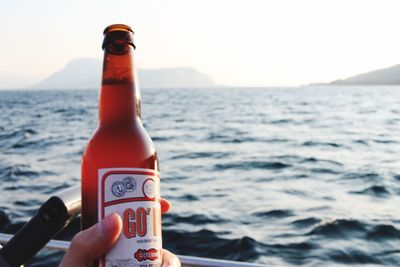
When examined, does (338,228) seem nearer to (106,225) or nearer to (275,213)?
(275,213)

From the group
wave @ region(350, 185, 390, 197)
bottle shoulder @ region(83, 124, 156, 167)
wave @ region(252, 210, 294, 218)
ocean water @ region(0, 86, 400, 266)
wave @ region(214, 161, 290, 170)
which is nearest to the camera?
bottle shoulder @ region(83, 124, 156, 167)

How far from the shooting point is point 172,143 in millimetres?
18297

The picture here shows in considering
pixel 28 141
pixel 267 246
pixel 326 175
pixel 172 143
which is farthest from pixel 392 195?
pixel 28 141

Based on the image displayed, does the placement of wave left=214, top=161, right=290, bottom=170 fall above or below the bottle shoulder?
below

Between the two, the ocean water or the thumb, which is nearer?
the thumb

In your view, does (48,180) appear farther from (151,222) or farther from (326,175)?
(151,222)

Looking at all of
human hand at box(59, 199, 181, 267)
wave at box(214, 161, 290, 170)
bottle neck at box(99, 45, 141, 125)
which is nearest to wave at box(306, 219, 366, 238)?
wave at box(214, 161, 290, 170)

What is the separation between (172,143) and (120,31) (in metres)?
16.9

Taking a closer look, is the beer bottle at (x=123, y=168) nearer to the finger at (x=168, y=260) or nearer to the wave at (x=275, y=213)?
the finger at (x=168, y=260)

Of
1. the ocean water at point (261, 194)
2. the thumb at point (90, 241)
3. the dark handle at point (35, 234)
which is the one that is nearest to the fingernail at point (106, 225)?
the thumb at point (90, 241)

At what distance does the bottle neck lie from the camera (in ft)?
4.45

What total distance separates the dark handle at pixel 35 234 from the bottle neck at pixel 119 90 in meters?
0.26

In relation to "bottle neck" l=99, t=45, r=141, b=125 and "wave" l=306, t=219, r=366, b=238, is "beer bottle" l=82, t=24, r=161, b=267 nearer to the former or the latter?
"bottle neck" l=99, t=45, r=141, b=125

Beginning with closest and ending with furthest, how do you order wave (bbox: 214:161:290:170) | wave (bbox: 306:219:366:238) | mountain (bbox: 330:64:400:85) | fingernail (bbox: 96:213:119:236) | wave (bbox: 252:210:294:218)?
fingernail (bbox: 96:213:119:236)
wave (bbox: 306:219:366:238)
wave (bbox: 252:210:294:218)
wave (bbox: 214:161:290:170)
mountain (bbox: 330:64:400:85)
